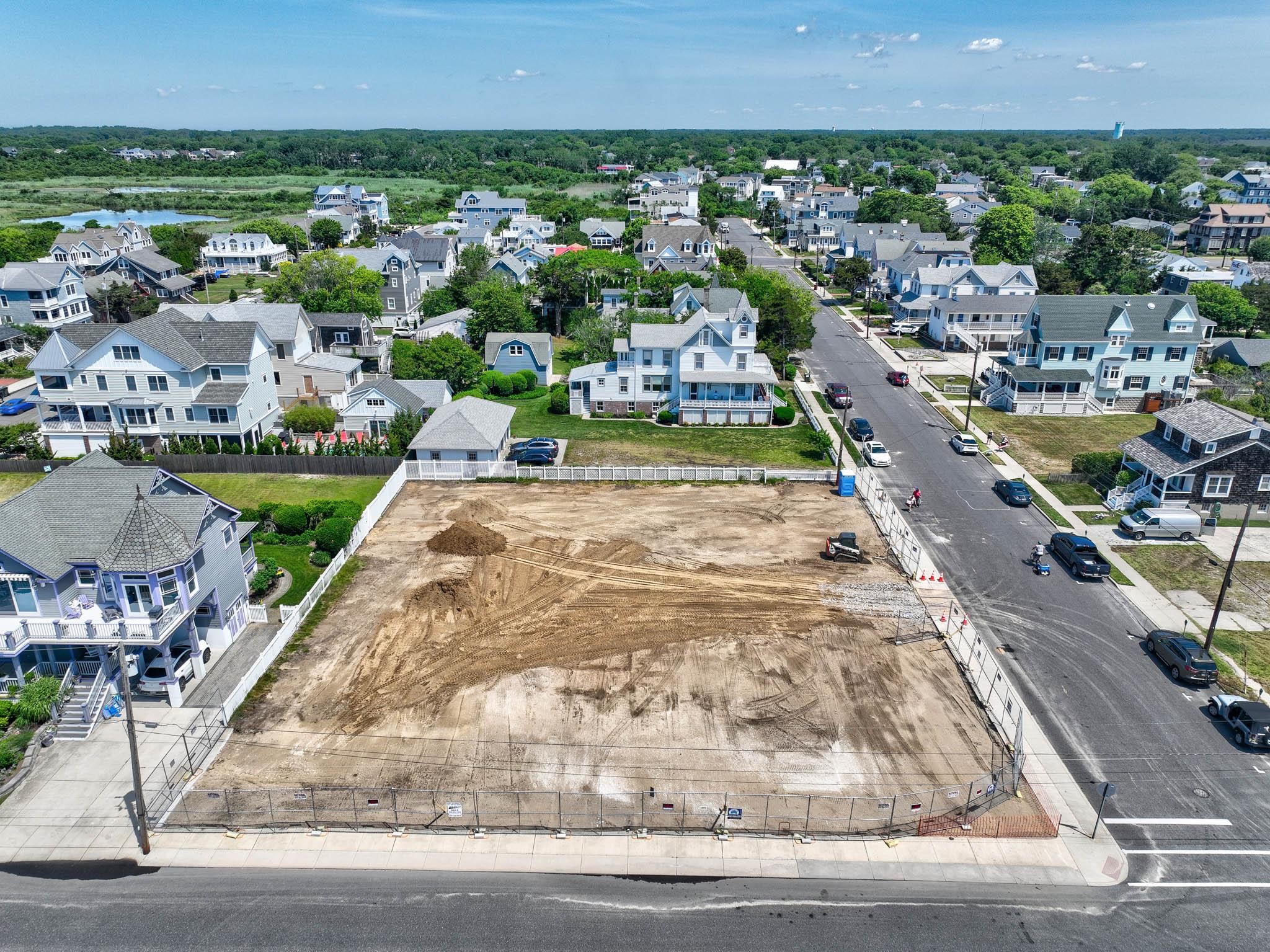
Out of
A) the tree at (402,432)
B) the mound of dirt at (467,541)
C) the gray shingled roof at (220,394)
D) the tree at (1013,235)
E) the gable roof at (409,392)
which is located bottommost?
the mound of dirt at (467,541)

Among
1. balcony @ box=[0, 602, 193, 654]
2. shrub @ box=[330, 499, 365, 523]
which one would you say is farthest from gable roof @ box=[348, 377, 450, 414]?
balcony @ box=[0, 602, 193, 654]

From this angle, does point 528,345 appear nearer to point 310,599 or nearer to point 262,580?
point 262,580

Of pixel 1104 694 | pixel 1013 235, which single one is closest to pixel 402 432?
pixel 1104 694

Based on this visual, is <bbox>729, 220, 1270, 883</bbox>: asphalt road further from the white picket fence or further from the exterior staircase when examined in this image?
the exterior staircase

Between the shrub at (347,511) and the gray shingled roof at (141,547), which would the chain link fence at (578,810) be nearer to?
the gray shingled roof at (141,547)

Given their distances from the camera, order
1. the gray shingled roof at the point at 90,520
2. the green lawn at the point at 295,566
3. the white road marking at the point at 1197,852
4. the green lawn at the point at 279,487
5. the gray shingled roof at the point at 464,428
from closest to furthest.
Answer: the white road marking at the point at 1197,852 < the gray shingled roof at the point at 90,520 < the green lawn at the point at 295,566 < the green lawn at the point at 279,487 < the gray shingled roof at the point at 464,428

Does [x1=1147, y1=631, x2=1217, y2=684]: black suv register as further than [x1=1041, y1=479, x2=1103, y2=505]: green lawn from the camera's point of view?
No

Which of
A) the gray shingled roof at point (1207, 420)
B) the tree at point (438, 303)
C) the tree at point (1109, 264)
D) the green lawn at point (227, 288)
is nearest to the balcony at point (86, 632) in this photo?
the gray shingled roof at point (1207, 420)
